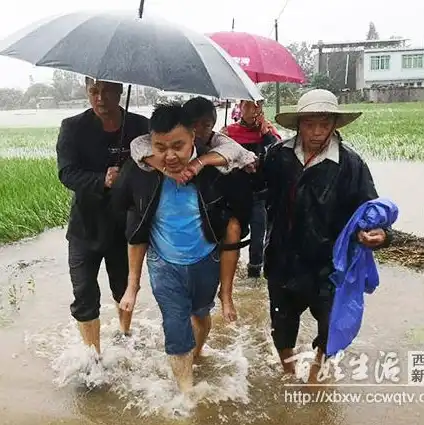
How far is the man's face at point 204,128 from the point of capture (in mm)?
2941

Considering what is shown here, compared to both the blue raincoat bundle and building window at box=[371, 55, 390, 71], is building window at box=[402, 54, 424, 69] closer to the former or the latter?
building window at box=[371, 55, 390, 71]

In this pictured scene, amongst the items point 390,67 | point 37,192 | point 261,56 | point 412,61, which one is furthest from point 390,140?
point 412,61

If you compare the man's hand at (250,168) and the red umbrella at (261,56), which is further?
the red umbrella at (261,56)

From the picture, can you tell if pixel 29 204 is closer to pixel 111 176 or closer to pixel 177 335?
pixel 111 176

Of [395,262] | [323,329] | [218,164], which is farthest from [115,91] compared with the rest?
[395,262]

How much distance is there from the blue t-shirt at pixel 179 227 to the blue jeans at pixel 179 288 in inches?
1.5

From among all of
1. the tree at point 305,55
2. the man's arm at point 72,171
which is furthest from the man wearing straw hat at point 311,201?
the tree at point 305,55

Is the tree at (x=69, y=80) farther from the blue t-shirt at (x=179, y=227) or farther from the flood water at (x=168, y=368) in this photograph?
the flood water at (x=168, y=368)

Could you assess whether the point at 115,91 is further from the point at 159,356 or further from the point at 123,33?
the point at 159,356

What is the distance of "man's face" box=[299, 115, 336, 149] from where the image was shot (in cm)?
287

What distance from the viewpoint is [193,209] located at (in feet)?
9.40

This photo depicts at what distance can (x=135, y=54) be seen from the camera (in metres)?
2.58

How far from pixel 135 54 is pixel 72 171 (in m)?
0.79

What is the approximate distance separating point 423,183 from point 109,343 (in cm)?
742
